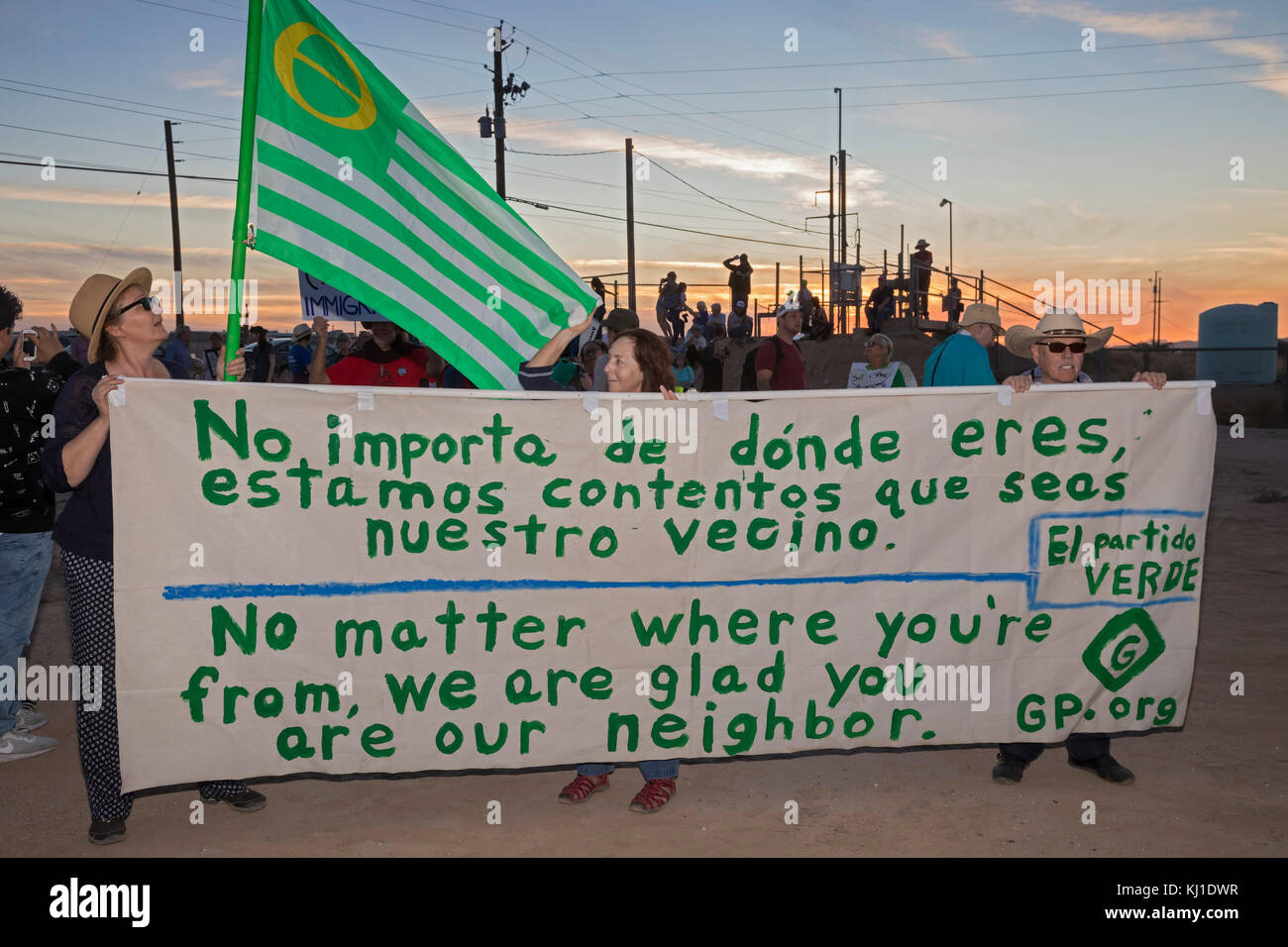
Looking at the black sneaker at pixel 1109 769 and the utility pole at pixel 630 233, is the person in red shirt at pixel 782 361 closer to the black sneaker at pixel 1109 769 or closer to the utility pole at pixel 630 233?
the black sneaker at pixel 1109 769

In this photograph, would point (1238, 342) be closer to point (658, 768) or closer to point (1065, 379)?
point (1065, 379)

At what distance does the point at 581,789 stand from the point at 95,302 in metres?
2.68

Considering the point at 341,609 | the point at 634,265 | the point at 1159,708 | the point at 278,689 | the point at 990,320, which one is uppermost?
the point at 634,265

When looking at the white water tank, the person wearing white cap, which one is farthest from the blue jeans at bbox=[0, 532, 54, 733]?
the white water tank

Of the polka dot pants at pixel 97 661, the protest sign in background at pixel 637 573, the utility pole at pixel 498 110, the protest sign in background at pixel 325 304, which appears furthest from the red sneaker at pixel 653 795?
the utility pole at pixel 498 110

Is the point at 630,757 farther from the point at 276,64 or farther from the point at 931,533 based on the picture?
the point at 276,64

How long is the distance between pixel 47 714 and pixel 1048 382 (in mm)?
5251

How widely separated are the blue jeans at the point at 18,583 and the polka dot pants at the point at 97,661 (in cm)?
81

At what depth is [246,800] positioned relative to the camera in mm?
4281

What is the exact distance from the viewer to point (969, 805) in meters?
4.30

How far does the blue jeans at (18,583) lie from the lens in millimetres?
4629

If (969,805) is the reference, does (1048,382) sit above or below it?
above

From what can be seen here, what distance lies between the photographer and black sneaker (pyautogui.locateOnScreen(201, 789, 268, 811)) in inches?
168
